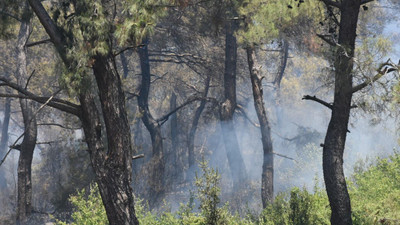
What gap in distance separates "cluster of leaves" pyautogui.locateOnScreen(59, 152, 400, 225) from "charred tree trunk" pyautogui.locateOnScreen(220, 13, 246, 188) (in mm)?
8124

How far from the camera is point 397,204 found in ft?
26.3

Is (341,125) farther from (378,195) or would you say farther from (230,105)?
(230,105)

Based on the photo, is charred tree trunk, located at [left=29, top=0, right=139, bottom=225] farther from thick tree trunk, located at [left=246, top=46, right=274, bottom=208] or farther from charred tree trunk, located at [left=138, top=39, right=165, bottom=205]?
charred tree trunk, located at [left=138, top=39, right=165, bottom=205]

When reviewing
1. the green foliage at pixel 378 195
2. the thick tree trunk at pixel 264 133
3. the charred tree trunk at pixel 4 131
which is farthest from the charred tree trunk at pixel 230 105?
the charred tree trunk at pixel 4 131

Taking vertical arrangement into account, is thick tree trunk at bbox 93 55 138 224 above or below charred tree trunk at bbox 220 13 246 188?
below

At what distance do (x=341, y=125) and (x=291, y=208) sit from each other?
2030 millimetres

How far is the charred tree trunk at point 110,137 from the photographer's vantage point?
Result: 7.48 metres

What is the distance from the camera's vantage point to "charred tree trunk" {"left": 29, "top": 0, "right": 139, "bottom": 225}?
295 inches

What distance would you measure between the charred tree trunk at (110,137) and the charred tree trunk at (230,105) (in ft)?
35.1

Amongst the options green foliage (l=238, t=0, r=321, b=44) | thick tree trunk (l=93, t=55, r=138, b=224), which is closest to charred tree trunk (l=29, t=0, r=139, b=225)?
thick tree trunk (l=93, t=55, r=138, b=224)

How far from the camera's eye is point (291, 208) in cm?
930

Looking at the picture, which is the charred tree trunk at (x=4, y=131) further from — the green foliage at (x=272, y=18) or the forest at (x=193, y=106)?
the green foliage at (x=272, y=18)

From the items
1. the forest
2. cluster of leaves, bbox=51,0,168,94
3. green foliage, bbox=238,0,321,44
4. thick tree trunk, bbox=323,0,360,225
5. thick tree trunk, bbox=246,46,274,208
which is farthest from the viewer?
thick tree trunk, bbox=246,46,274,208

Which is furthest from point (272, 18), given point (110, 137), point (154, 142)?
point (154, 142)
